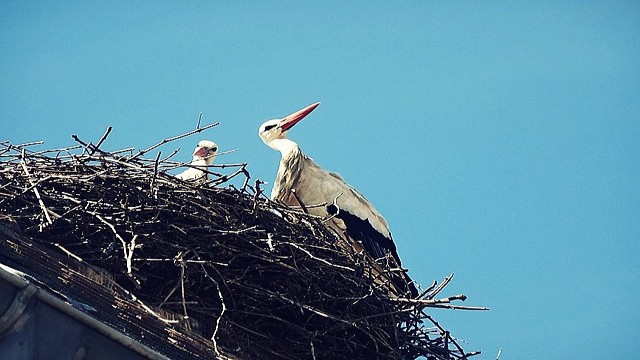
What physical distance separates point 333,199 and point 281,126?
1068 mm

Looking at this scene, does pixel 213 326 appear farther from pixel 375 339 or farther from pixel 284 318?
pixel 375 339

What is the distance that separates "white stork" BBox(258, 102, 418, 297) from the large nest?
1.26 metres

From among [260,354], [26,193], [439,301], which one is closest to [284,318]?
[260,354]

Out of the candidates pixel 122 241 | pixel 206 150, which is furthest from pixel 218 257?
pixel 206 150

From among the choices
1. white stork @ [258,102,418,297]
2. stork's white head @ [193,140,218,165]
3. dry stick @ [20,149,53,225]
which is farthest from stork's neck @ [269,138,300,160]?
dry stick @ [20,149,53,225]

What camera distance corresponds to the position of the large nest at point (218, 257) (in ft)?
12.1

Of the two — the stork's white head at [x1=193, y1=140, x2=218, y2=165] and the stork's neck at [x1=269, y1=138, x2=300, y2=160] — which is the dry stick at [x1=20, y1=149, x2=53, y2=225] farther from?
the stork's white head at [x1=193, y1=140, x2=218, y2=165]

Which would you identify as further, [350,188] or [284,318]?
[350,188]

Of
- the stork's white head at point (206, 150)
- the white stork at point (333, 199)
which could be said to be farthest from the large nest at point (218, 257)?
the stork's white head at point (206, 150)

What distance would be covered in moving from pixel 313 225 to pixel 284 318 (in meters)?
0.54

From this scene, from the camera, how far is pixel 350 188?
5.86 meters

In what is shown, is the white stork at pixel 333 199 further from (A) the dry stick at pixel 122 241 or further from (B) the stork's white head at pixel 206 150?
(A) the dry stick at pixel 122 241

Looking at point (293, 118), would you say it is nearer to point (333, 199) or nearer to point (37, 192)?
point (333, 199)

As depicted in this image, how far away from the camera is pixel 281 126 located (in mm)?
6629
